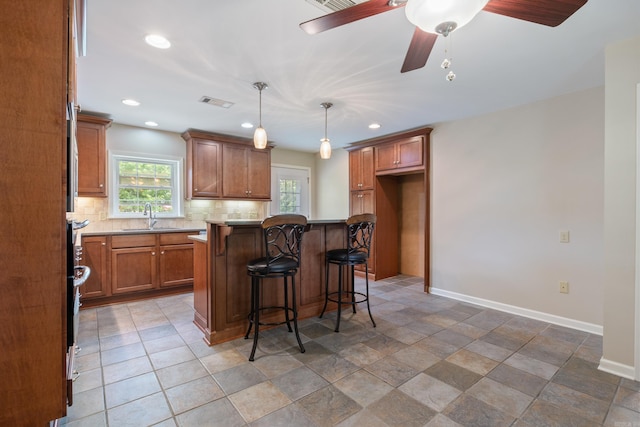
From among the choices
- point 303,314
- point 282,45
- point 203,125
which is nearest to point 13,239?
point 282,45

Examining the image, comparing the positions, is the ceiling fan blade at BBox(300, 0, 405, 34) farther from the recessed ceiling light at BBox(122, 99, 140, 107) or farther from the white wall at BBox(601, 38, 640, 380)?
the recessed ceiling light at BBox(122, 99, 140, 107)

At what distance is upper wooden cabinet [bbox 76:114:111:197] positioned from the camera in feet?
12.5

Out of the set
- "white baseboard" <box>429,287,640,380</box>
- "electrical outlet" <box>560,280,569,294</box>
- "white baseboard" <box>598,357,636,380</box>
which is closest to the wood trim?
"white baseboard" <box>429,287,640,380</box>

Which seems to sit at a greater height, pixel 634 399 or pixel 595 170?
pixel 595 170

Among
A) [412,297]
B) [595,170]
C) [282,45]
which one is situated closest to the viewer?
[282,45]

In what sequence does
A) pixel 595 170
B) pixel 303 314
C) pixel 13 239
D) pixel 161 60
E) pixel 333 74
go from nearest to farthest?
pixel 13 239 < pixel 161 60 < pixel 333 74 < pixel 595 170 < pixel 303 314

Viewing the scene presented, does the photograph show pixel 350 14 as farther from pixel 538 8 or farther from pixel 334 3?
pixel 538 8

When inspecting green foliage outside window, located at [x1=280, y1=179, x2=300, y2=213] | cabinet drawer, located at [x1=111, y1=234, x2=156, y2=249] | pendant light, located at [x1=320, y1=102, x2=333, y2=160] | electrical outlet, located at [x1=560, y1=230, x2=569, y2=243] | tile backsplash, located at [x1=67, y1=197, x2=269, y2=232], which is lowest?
cabinet drawer, located at [x1=111, y1=234, x2=156, y2=249]

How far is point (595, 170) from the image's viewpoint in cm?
296

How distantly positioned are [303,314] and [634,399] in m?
2.61

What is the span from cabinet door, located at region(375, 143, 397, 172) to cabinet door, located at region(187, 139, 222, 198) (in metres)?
2.63

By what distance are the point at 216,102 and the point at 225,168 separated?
1.69 m

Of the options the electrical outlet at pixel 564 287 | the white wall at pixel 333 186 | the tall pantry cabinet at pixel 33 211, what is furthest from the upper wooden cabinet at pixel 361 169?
the tall pantry cabinet at pixel 33 211

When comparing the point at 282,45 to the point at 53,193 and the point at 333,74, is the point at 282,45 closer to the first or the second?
the point at 333,74
